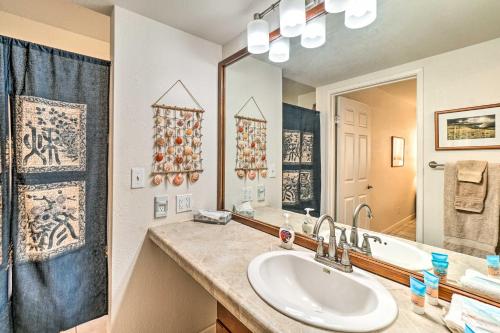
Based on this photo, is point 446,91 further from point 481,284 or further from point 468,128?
point 481,284

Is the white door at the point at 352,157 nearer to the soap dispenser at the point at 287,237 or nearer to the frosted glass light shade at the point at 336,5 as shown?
the soap dispenser at the point at 287,237

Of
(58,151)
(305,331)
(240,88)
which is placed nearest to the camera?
(305,331)

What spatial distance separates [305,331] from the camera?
23.0 inches

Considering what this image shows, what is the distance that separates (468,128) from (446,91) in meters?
0.15

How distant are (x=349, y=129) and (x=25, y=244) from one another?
5.80 feet

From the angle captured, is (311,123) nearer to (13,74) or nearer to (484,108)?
(484,108)

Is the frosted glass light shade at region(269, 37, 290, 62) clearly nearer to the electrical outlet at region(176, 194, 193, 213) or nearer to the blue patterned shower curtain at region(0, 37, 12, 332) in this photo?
the electrical outlet at region(176, 194, 193, 213)

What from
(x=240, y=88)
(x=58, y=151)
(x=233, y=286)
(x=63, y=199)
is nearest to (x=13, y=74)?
(x=58, y=151)

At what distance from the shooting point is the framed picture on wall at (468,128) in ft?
2.32

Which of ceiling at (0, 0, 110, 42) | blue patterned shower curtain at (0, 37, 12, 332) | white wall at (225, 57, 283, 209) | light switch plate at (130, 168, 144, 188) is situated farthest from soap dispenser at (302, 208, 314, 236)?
ceiling at (0, 0, 110, 42)

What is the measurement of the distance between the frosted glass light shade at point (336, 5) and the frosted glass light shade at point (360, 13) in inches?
1.0

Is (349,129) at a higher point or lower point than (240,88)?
lower

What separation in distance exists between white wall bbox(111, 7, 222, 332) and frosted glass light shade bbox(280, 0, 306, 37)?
2.25 feet

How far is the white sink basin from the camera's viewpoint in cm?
83
